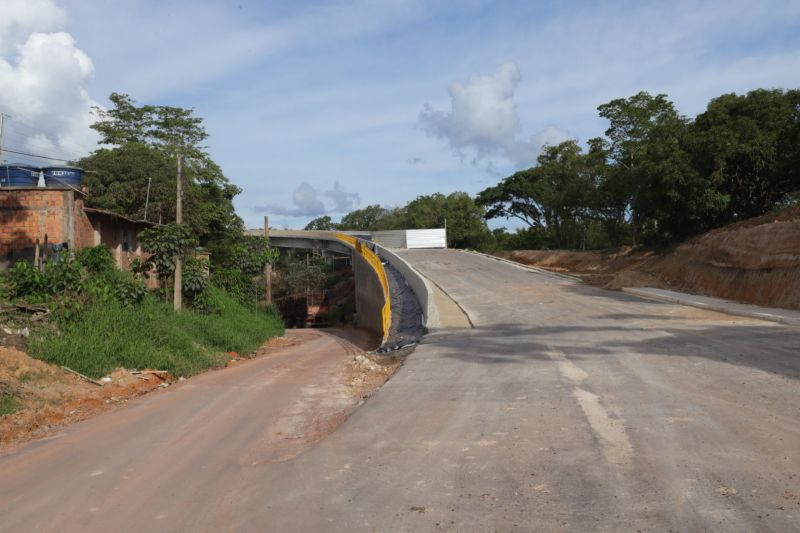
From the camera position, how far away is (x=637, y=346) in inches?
506

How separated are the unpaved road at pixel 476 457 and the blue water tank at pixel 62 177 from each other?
41.0ft

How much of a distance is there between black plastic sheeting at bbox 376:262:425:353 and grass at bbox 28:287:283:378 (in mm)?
4844

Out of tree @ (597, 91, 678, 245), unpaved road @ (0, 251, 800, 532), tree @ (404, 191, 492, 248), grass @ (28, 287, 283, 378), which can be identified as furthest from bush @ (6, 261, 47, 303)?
tree @ (404, 191, 492, 248)

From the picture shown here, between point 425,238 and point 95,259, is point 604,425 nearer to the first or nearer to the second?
point 95,259

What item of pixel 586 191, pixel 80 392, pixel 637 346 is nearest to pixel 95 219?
pixel 80 392

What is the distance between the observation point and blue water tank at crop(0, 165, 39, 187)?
2042cm

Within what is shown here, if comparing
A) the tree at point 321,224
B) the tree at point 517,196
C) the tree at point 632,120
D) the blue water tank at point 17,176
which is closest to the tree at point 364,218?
the tree at point 321,224

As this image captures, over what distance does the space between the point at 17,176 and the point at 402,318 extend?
13.3m

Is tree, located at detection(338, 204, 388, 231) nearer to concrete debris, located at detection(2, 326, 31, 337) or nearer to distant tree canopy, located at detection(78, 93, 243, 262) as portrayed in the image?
distant tree canopy, located at detection(78, 93, 243, 262)

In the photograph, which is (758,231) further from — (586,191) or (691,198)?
(586,191)

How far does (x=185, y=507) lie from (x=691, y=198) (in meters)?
29.5

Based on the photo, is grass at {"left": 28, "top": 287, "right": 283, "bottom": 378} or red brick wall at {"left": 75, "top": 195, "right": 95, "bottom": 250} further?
red brick wall at {"left": 75, "top": 195, "right": 95, "bottom": 250}

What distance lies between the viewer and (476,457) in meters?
6.14

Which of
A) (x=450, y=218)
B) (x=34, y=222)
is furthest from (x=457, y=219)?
(x=34, y=222)
